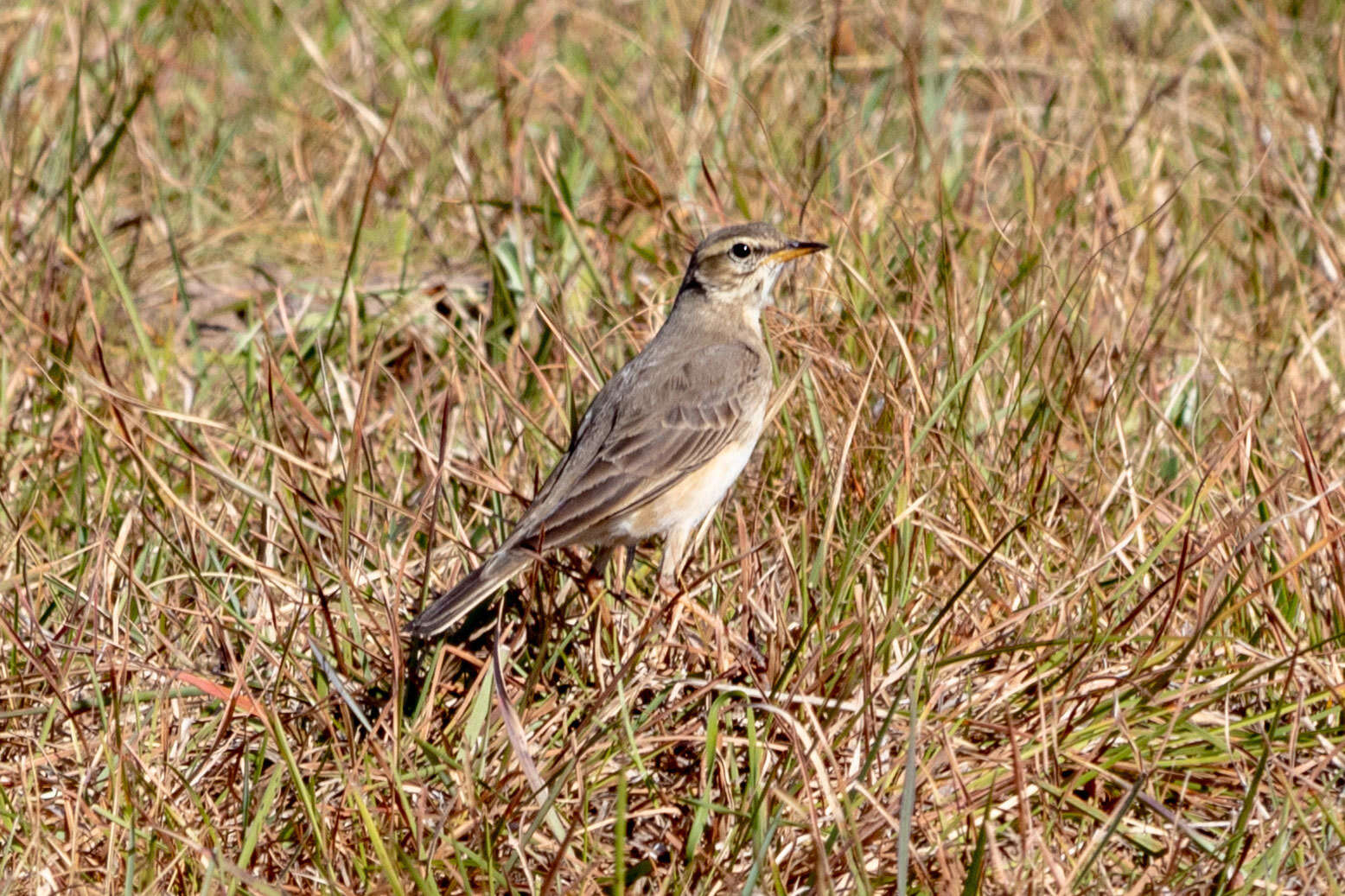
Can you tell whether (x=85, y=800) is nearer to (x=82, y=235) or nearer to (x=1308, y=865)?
(x=1308, y=865)

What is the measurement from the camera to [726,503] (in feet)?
17.9

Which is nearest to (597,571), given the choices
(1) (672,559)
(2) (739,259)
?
(1) (672,559)

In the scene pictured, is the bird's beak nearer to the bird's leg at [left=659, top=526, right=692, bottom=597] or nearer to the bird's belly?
the bird's belly

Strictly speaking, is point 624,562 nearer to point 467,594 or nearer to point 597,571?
point 597,571

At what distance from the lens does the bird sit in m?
4.87

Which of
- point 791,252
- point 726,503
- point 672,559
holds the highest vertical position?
point 791,252

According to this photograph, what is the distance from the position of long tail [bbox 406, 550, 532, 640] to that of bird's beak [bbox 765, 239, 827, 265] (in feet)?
5.34

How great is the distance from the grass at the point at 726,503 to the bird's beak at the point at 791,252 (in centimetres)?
15

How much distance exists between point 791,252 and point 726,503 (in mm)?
864

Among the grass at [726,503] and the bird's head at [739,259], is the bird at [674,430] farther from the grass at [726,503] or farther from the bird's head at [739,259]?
the grass at [726,503]

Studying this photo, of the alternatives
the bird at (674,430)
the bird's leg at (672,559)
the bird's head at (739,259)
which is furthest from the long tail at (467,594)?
the bird's head at (739,259)

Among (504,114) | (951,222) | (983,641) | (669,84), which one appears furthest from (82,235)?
(983,641)

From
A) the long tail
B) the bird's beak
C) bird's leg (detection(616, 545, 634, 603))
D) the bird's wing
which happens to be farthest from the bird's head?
the long tail

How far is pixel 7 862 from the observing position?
3748 millimetres
